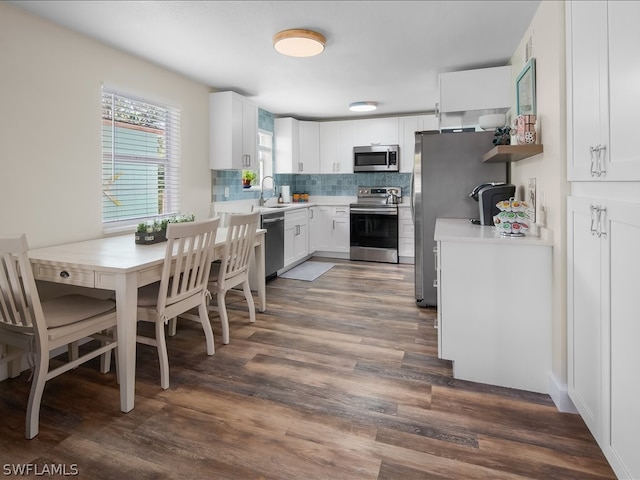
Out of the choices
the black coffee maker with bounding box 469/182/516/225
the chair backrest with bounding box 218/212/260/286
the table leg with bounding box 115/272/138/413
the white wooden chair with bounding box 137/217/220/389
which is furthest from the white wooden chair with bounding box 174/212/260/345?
the black coffee maker with bounding box 469/182/516/225

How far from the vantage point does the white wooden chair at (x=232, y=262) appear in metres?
2.71

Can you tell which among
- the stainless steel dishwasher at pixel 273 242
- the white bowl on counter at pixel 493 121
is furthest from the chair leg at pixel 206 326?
the white bowl on counter at pixel 493 121

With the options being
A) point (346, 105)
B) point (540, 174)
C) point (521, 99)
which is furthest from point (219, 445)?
point (346, 105)

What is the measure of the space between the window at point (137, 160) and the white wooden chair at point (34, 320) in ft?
4.21

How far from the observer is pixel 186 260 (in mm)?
2193

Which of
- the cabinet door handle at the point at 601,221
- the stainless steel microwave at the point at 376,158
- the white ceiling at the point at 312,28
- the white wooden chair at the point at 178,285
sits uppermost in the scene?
the white ceiling at the point at 312,28

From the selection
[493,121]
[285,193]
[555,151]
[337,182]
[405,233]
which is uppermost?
[493,121]

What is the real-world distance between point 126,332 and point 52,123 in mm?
1656

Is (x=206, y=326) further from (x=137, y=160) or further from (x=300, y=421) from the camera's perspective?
(x=137, y=160)

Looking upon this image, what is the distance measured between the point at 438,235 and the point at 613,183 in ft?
3.31

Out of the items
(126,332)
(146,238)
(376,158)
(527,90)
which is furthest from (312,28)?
(376,158)

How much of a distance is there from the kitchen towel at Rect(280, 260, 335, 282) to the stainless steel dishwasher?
0.23 meters

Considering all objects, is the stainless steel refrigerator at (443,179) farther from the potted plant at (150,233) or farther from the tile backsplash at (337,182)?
the tile backsplash at (337,182)

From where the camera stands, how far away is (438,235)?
2262 millimetres
